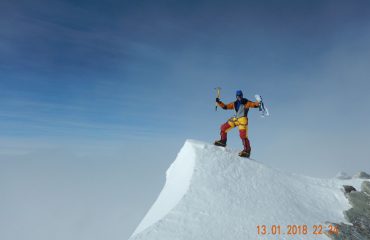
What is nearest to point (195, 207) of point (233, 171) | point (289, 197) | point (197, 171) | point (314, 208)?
point (197, 171)

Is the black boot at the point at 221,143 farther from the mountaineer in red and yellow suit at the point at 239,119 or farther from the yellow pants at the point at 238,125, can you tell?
the yellow pants at the point at 238,125

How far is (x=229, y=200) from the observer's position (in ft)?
36.5

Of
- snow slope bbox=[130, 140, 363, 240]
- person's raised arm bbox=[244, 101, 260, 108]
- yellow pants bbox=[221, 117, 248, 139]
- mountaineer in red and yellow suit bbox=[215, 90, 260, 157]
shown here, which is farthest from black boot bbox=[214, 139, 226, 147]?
person's raised arm bbox=[244, 101, 260, 108]

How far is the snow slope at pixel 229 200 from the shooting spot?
383 inches

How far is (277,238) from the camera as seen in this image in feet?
32.9

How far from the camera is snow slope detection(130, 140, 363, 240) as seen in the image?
383 inches

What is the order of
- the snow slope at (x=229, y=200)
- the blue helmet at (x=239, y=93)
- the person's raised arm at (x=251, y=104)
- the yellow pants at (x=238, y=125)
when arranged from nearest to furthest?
the snow slope at (x=229, y=200)
the yellow pants at (x=238, y=125)
the person's raised arm at (x=251, y=104)
the blue helmet at (x=239, y=93)

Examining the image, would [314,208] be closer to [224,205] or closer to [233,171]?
[233,171]

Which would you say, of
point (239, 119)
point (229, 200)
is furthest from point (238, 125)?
point (229, 200)

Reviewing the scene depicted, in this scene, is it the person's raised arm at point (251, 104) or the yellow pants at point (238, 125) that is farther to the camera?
the person's raised arm at point (251, 104)

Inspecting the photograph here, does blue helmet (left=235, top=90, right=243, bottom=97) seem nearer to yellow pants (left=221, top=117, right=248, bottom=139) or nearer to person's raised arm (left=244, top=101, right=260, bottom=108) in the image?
person's raised arm (left=244, top=101, right=260, bottom=108)

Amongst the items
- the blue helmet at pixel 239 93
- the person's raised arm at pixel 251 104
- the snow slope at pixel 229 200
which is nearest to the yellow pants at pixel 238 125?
the person's raised arm at pixel 251 104

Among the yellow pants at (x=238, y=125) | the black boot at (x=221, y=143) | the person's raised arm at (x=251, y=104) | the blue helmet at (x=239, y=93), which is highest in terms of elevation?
the blue helmet at (x=239, y=93)

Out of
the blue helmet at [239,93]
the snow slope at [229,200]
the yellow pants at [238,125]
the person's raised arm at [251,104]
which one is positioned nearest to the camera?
the snow slope at [229,200]
